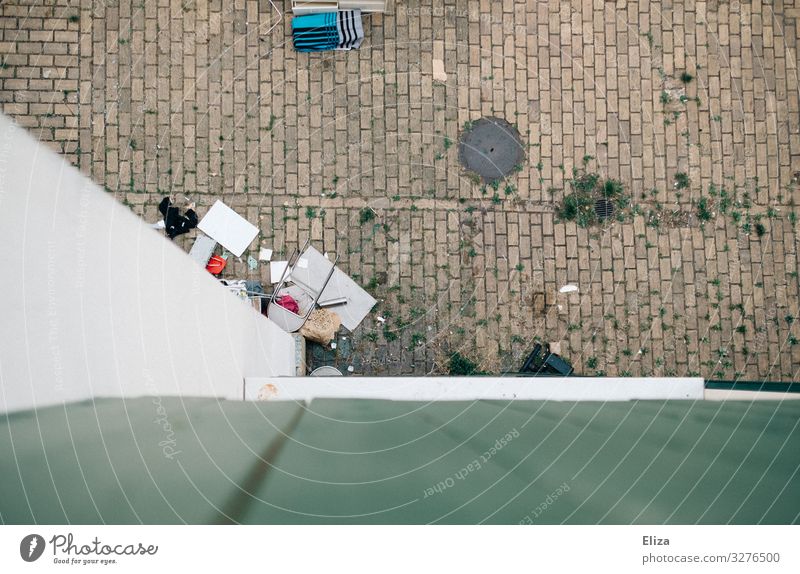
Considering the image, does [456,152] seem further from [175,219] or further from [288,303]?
[175,219]

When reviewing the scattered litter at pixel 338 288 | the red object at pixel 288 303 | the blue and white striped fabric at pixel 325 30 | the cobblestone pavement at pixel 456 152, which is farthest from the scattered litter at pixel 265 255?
the blue and white striped fabric at pixel 325 30

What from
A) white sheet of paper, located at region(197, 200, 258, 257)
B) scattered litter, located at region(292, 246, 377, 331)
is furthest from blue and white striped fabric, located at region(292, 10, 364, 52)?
scattered litter, located at region(292, 246, 377, 331)

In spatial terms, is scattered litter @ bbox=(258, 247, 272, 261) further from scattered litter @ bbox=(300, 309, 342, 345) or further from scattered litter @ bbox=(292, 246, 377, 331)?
scattered litter @ bbox=(300, 309, 342, 345)

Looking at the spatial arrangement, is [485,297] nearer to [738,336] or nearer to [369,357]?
[369,357]

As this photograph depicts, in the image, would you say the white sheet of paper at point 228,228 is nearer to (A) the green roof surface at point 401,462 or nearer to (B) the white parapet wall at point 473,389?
(B) the white parapet wall at point 473,389

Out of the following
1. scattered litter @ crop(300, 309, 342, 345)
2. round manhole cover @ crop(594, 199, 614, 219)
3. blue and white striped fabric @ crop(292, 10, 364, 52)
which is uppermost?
blue and white striped fabric @ crop(292, 10, 364, 52)
